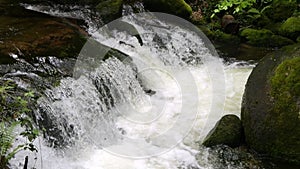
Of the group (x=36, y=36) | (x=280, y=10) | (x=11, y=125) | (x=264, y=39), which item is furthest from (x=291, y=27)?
(x=11, y=125)

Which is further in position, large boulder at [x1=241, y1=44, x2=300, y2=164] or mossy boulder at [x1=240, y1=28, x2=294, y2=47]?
mossy boulder at [x1=240, y1=28, x2=294, y2=47]

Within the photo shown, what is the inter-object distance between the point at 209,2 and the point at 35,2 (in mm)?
5504

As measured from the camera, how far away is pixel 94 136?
6.13 m

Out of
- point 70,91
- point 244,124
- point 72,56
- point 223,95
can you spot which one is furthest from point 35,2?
point 244,124

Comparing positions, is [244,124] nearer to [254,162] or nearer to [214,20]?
[254,162]

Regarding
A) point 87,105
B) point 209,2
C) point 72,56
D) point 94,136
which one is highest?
point 209,2

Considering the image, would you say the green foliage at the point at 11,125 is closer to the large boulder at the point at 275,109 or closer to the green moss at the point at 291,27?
the large boulder at the point at 275,109

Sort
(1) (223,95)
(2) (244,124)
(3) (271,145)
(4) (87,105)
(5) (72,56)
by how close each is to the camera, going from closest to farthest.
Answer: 1. (3) (271,145)
2. (2) (244,124)
3. (4) (87,105)
4. (5) (72,56)
5. (1) (223,95)

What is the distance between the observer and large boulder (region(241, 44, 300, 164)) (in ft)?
17.4

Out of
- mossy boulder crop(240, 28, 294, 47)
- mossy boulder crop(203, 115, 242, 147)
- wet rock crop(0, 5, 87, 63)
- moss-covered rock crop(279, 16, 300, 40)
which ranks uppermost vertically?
moss-covered rock crop(279, 16, 300, 40)

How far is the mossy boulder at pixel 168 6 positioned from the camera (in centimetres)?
1088

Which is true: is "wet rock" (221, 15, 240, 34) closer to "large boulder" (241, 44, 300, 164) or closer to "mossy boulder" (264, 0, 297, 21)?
"mossy boulder" (264, 0, 297, 21)

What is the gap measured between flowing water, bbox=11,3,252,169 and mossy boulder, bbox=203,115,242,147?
0.22 metres

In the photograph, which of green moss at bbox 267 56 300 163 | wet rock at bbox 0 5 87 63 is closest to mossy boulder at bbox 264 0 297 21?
wet rock at bbox 0 5 87 63
